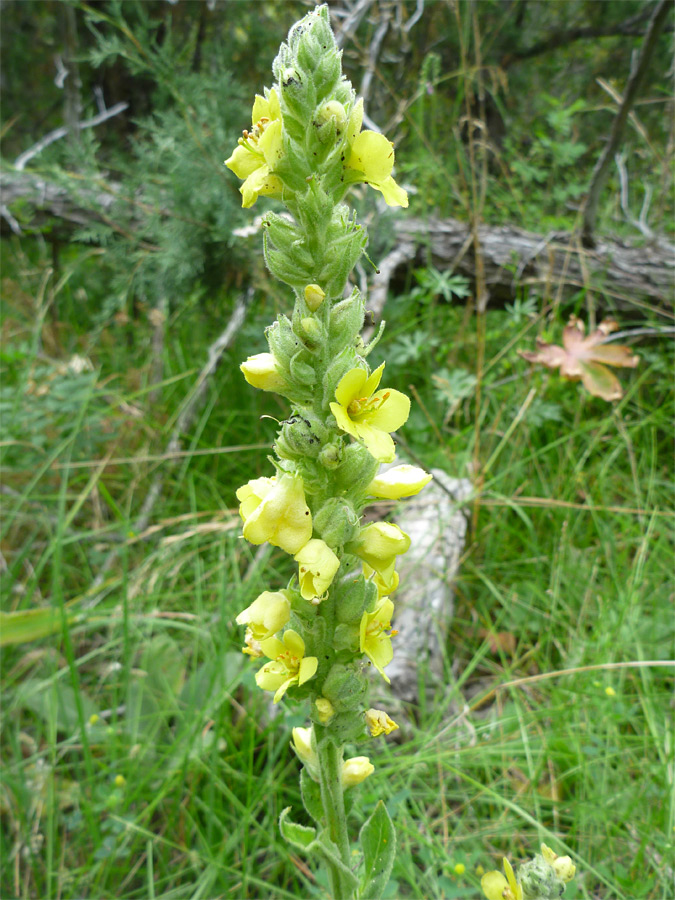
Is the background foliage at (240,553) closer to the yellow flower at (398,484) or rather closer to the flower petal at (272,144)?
the yellow flower at (398,484)

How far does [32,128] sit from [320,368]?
6.90 meters

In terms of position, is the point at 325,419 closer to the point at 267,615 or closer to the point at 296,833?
the point at 267,615

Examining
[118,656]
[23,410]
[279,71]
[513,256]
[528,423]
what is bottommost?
[118,656]

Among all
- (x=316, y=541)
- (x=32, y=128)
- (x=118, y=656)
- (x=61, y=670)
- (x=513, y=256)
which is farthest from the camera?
(x=32, y=128)

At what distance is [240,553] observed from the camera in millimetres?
2758

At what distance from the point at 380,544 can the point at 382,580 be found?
0.35ft

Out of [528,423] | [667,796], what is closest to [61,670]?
[667,796]

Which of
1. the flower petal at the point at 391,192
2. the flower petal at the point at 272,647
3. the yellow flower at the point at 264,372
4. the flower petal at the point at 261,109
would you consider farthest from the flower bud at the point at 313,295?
the flower petal at the point at 272,647

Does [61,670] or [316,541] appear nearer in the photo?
[316,541]

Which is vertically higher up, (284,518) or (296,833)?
(284,518)

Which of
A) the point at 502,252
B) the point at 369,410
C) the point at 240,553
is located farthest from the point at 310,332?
the point at 502,252

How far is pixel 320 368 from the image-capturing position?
3.60 ft

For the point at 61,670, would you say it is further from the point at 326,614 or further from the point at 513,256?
the point at 513,256

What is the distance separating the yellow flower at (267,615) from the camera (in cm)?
105
